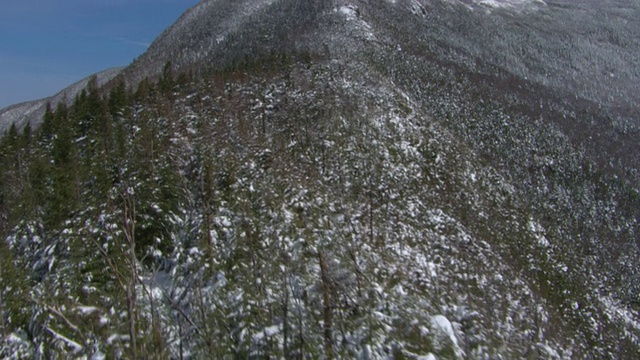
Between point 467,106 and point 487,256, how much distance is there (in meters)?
73.2

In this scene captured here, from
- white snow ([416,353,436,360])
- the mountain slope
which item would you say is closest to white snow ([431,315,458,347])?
white snow ([416,353,436,360])

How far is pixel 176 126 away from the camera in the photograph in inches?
845

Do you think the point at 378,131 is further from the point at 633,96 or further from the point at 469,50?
the point at 633,96

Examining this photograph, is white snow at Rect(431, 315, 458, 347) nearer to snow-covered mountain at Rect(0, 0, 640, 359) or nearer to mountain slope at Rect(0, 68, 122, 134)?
snow-covered mountain at Rect(0, 0, 640, 359)

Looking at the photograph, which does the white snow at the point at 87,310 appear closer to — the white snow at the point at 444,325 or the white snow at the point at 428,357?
the white snow at the point at 428,357

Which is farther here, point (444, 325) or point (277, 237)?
point (277, 237)

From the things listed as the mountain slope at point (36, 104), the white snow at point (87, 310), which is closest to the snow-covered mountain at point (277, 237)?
the white snow at point (87, 310)

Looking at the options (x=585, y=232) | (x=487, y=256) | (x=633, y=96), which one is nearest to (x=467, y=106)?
(x=585, y=232)

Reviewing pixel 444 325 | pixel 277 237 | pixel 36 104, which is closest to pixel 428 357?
pixel 444 325

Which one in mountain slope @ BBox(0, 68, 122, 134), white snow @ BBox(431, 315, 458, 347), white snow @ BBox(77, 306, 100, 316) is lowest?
white snow @ BBox(77, 306, 100, 316)

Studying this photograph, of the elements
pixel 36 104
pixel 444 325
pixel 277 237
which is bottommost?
pixel 277 237

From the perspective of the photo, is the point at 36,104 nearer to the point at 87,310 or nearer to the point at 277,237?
the point at 277,237

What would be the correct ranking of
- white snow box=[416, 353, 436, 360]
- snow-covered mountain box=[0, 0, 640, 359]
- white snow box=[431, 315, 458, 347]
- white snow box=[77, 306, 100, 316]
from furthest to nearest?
white snow box=[77, 306, 100, 316] < snow-covered mountain box=[0, 0, 640, 359] < white snow box=[431, 315, 458, 347] < white snow box=[416, 353, 436, 360]

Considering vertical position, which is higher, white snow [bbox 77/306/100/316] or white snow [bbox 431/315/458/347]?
white snow [bbox 431/315/458/347]
